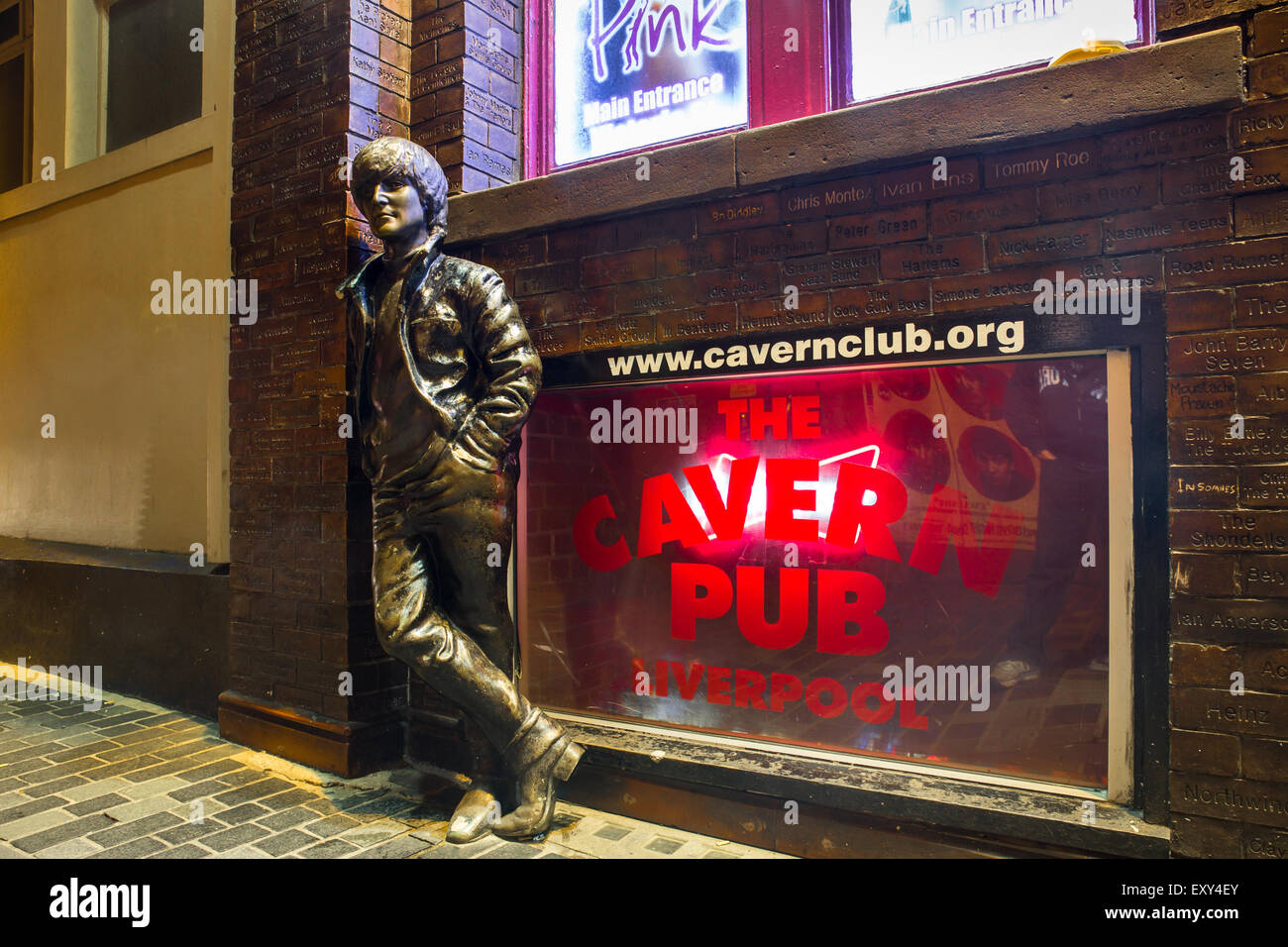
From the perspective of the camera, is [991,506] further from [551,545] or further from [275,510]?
[275,510]

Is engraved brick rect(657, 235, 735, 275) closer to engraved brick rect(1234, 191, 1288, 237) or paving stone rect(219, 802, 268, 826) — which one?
engraved brick rect(1234, 191, 1288, 237)

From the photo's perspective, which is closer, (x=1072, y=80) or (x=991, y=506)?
(x=1072, y=80)

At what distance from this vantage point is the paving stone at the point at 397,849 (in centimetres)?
304

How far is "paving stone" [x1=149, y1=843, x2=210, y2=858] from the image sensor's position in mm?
2996

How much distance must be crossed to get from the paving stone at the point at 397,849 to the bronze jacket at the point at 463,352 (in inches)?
57.9

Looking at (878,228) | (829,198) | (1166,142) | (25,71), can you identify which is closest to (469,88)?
(829,198)

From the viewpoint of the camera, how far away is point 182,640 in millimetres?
5012

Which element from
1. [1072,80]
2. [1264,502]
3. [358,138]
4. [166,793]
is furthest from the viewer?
[358,138]

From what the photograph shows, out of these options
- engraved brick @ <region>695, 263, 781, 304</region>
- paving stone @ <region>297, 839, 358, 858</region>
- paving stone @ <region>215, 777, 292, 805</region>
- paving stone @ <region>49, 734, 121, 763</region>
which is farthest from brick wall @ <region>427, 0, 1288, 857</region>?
paving stone @ <region>49, 734, 121, 763</region>

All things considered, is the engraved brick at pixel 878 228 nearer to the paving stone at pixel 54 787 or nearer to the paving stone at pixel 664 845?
the paving stone at pixel 664 845

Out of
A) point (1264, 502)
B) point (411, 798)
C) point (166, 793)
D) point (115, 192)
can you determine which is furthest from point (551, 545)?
point (115, 192)

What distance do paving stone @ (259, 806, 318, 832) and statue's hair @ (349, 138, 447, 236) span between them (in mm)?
2483

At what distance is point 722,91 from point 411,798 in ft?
11.5

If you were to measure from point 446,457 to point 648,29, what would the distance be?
239cm
